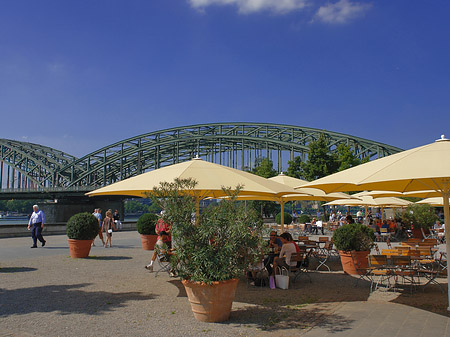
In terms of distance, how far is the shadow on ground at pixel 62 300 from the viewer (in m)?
6.08

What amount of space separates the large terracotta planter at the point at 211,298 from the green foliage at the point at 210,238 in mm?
102

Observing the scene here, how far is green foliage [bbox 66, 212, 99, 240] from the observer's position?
12.4m

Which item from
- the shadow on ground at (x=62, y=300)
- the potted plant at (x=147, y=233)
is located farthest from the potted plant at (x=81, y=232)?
the shadow on ground at (x=62, y=300)

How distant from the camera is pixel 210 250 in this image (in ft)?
17.6

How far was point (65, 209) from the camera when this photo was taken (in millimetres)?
61844

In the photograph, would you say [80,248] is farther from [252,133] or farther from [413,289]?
[252,133]

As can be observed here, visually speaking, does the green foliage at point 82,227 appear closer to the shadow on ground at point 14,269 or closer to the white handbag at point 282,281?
the shadow on ground at point 14,269

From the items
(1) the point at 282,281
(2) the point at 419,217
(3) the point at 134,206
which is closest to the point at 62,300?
(1) the point at 282,281

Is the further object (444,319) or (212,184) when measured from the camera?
(212,184)

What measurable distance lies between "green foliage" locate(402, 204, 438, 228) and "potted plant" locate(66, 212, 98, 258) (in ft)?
61.4

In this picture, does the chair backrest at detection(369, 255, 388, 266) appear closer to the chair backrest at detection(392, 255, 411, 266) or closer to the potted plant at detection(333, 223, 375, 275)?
the chair backrest at detection(392, 255, 411, 266)

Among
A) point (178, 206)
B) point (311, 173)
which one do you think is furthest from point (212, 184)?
point (311, 173)

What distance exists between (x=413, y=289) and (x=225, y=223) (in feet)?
15.9

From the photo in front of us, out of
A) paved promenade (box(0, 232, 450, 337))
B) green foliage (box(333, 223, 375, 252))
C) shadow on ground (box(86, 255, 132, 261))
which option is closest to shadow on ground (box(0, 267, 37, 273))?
paved promenade (box(0, 232, 450, 337))
